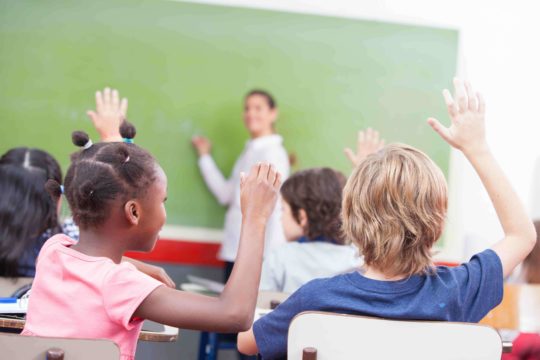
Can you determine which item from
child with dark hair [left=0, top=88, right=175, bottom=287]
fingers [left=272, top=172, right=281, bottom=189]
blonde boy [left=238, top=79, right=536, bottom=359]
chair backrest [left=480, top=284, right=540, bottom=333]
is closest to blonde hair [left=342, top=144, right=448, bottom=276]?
blonde boy [left=238, top=79, right=536, bottom=359]

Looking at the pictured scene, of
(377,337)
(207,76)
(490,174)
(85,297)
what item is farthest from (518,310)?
(207,76)

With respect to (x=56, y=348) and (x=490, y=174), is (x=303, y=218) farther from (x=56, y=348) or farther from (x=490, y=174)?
(x=56, y=348)

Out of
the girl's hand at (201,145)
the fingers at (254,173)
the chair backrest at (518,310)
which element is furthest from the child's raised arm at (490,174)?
the girl's hand at (201,145)

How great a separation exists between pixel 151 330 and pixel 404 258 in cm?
67

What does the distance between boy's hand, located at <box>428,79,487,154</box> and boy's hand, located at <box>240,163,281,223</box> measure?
47cm

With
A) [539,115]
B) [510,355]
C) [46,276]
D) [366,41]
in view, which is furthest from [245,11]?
[46,276]

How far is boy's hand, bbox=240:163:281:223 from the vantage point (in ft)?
4.56

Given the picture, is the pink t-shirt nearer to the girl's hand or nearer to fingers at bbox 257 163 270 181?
fingers at bbox 257 163 270 181

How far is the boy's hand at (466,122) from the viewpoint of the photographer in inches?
65.7

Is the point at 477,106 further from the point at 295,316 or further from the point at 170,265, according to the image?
the point at 170,265

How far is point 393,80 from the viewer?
4336mm

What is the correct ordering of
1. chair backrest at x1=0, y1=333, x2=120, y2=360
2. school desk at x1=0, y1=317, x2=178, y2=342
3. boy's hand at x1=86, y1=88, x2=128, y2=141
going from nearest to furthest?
chair backrest at x1=0, y1=333, x2=120, y2=360 → school desk at x1=0, y1=317, x2=178, y2=342 → boy's hand at x1=86, y1=88, x2=128, y2=141

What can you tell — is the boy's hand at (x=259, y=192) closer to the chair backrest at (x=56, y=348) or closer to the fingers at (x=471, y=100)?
the chair backrest at (x=56, y=348)

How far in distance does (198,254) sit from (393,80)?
1490 mm
